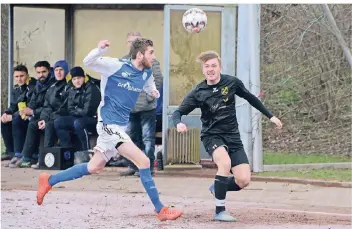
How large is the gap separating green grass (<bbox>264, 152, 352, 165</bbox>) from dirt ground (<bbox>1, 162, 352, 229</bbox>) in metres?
1.90

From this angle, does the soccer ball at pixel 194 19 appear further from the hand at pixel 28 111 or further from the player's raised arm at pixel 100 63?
the player's raised arm at pixel 100 63

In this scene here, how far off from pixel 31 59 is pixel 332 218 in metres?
8.94

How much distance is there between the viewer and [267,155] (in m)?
14.8

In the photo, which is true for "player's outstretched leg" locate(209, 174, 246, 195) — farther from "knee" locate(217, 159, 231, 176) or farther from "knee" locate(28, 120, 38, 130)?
"knee" locate(28, 120, 38, 130)

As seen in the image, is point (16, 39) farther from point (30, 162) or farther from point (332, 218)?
point (332, 218)

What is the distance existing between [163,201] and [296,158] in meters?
4.87

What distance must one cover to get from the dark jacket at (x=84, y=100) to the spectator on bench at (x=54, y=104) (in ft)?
0.76

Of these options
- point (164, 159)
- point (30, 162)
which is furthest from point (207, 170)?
point (30, 162)

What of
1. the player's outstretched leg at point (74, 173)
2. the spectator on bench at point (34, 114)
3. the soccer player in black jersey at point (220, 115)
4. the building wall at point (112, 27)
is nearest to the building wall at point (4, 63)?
the building wall at point (112, 27)

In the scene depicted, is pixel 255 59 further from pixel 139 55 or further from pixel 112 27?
pixel 139 55

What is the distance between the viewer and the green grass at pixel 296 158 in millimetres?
14242

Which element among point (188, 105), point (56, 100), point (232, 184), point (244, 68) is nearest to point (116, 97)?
point (188, 105)

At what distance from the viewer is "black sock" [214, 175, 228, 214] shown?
8867 mm

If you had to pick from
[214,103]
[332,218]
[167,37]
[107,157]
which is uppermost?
[167,37]
